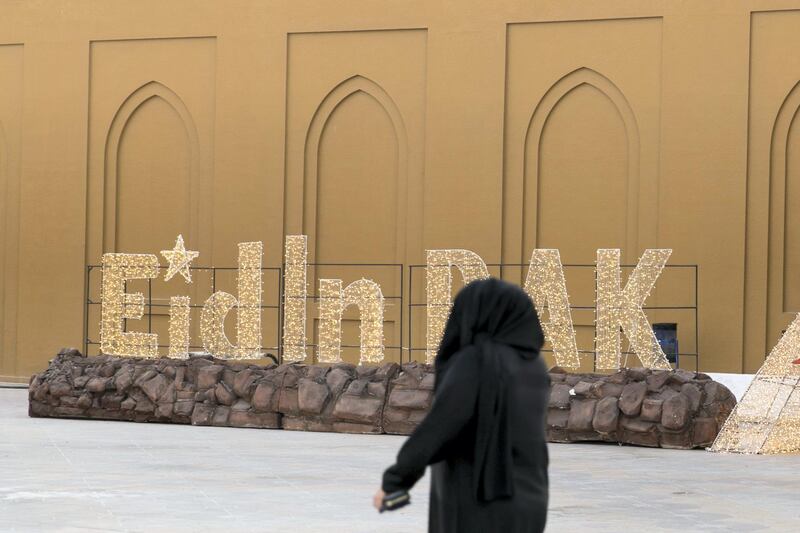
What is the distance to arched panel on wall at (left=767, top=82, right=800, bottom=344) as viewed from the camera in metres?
19.7

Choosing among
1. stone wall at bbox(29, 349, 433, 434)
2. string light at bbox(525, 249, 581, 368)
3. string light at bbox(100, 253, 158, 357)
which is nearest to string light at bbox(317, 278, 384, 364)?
stone wall at bbox(29, 349, 433, 434)

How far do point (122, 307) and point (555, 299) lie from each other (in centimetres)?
544

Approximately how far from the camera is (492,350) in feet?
14.2

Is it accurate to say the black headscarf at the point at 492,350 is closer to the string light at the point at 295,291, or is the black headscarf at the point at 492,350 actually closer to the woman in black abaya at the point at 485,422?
the woman in black abaya at the point at 485,422

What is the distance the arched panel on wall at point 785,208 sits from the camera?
19734mm

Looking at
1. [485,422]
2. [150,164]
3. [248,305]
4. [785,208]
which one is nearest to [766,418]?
[248,305]

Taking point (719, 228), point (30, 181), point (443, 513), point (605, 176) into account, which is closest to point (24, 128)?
point (30, 181)

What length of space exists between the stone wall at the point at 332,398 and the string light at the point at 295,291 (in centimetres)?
95

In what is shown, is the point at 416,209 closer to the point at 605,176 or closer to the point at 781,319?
the point at 605,176

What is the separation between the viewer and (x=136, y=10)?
23.0 m

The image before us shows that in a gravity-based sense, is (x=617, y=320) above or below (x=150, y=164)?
below

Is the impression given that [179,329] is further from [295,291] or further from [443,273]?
[443,273]

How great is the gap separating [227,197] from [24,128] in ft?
13.8

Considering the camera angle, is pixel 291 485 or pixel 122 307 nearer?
pixel 291 485
